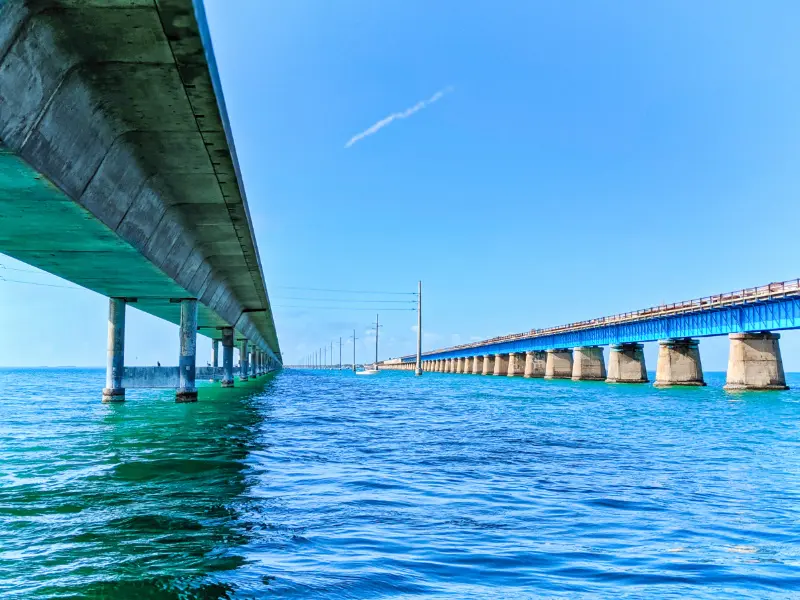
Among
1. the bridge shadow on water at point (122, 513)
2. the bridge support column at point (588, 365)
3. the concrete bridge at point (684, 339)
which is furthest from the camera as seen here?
the bridge support column at point (588, 365)

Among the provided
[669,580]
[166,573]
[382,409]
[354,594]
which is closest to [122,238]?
[166,573]

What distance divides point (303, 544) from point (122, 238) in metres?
13.6

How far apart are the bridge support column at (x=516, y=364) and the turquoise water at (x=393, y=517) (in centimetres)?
10081

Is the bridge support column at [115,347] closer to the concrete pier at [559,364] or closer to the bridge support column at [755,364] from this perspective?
the bridge support column at [755,364]

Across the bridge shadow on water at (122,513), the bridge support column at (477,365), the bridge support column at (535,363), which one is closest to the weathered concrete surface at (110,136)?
the bridge shadow on water at (122,513)

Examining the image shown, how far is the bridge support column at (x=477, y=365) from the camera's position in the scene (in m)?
149

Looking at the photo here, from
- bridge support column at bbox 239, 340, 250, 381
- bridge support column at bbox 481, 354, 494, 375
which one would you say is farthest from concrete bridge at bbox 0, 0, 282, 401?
bridge support column at bbox 481, 354, 494, 375

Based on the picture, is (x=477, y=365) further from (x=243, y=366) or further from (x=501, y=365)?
(x=243, y=366)

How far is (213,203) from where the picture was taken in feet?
71.3

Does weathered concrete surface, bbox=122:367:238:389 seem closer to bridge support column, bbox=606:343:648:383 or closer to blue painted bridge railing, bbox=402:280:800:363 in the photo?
blue painted bridge railing, bbox=402:280:800:363

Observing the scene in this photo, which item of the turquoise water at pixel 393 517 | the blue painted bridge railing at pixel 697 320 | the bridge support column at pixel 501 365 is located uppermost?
the blue painted bridge railing at pixel 697 320

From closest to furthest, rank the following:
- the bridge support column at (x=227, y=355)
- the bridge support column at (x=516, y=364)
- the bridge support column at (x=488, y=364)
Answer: the bridge support column at (x=227, y=355), the bridge support column at (x=516, y=364), the bridge support column at (x=488, y=364)

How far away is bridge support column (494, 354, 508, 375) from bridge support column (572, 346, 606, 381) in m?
37.2

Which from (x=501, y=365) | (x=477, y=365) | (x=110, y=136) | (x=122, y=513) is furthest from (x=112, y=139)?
(x=477, y=365)
